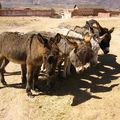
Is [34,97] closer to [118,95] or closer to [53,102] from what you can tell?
[53,102]

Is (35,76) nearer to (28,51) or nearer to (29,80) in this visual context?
(29,80)

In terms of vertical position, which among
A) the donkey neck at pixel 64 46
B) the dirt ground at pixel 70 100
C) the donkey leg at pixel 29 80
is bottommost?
the dirt ground at pixel 70 100

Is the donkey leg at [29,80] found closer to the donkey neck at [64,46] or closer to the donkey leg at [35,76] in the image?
the donkey leg at [35,76]

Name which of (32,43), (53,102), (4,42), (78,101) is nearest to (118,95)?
(78,101)

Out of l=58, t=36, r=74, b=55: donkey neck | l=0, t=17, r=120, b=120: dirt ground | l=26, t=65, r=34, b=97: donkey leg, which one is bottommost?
l=0, t=17, r=120, b=120: dirt ground

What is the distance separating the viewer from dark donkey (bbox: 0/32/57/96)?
9875 millimetres

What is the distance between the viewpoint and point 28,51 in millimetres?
10461

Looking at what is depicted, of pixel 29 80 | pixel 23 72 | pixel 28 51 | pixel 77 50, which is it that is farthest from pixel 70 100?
pixel 23 72

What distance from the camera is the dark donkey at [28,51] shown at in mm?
9875

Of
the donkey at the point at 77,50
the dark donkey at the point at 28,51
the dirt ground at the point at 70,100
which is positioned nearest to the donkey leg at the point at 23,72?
the dirt ground at the point at 70,100

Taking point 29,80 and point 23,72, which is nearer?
point 29,80

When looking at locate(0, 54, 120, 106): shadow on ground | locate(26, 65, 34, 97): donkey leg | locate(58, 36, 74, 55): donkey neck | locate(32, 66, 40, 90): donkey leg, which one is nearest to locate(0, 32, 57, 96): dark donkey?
locate(26, 65, 34, 97): donkey leg

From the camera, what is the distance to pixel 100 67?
13.9 m

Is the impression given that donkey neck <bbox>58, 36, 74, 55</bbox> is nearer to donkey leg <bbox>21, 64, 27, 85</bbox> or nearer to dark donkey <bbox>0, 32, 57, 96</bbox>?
dark donkey <bbox>0, 32, 57, 96</bbox>
